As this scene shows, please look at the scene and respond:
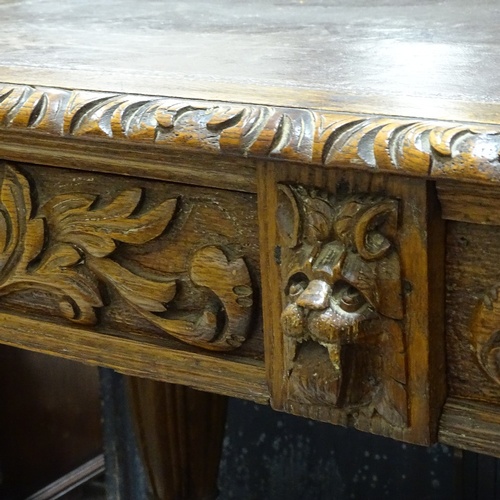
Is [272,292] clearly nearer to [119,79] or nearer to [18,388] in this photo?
[119,79]

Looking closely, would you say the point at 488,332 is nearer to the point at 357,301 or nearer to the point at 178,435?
the point at 357,301

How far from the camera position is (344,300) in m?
0.41

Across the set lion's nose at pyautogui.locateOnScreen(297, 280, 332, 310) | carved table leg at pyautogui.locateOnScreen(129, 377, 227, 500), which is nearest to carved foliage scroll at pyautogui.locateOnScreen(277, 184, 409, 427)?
lion's nose at pyautogui.locateOnScreen(297, 280, 332, 310)

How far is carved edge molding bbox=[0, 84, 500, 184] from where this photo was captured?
0.36 metres

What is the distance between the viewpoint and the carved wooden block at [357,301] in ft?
1.31

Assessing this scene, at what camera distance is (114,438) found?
0.98m

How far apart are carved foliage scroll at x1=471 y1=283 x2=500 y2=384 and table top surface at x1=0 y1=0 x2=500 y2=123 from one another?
79 millimetres

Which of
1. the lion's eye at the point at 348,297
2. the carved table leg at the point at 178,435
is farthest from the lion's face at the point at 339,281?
the carved table leg at the point at 178,435

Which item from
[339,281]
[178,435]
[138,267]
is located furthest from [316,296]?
[178,435]

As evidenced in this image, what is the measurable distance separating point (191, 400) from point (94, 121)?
0.37m

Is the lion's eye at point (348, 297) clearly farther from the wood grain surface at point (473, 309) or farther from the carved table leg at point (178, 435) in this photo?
the carved table leg at point (178, 435)

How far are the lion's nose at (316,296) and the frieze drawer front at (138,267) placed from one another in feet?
0.19

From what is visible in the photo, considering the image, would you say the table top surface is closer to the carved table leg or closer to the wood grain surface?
the wood grain surface

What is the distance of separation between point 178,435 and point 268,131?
424mm
